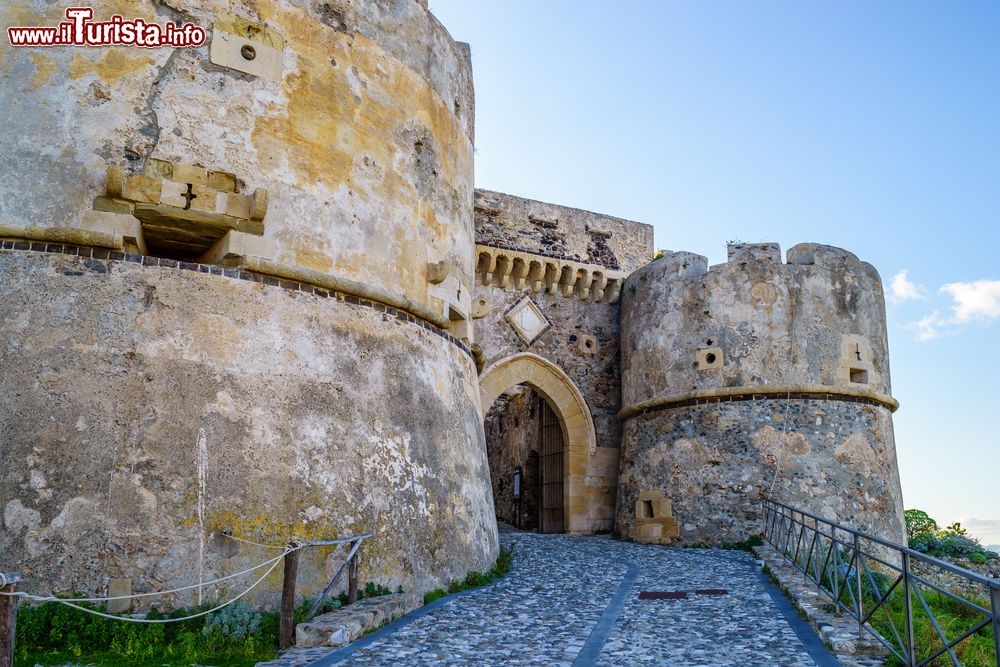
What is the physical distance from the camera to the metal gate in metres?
14.5

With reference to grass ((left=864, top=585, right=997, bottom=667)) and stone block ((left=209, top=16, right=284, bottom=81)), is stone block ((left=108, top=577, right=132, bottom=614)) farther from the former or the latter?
grass ((left=864, top=585, right=997, bottom=667))

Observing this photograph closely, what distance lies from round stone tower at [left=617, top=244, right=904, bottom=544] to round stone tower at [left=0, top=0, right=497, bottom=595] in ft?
17.1

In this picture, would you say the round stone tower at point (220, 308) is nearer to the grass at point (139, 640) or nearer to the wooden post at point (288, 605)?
the grass at point (139, 640)

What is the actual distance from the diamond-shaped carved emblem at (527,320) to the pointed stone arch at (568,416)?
1.13 feet

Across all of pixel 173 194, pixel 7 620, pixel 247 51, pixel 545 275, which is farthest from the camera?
pixel 545 275

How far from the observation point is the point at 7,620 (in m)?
3.66

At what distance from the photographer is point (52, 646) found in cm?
470

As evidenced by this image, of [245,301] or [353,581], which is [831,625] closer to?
[353,581]

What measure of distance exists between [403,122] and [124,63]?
2.43 m

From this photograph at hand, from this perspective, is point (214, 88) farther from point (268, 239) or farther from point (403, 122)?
point (403, 122)

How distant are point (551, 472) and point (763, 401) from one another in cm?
458

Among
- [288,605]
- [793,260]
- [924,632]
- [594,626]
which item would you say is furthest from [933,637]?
[793,260]

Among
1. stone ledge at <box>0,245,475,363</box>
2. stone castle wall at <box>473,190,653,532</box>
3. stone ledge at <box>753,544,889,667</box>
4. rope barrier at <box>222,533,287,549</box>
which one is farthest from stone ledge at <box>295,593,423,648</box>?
stone castle wall at <box>473,190,653,532</box>

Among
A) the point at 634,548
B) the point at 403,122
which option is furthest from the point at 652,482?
the point at 403,122
